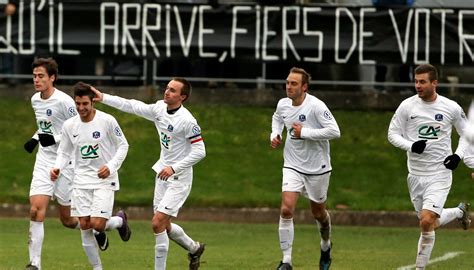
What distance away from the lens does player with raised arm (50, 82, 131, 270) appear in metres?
15.7

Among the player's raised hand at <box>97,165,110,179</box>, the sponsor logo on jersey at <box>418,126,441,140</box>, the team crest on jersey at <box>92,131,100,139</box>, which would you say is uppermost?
the sponsor logo on jersey at <box>418,126,441,140</box>

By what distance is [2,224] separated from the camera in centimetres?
2356

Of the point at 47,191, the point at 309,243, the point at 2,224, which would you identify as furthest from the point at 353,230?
the point at 47,191

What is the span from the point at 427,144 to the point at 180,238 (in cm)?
307

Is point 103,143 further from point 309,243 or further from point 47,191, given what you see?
point 309,243

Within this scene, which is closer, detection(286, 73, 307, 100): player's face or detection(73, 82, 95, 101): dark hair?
detection(73, 82, 95, 101): dark hair

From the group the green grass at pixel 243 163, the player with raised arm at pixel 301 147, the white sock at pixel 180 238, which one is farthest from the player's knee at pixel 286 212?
the green grass at pixel 243 163

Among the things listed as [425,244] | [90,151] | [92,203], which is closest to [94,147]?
[90,151]

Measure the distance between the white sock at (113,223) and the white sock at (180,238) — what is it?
65 centimetres

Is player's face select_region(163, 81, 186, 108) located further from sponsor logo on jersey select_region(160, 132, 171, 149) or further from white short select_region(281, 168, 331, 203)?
white short select_region(281, 168, 331, 203)

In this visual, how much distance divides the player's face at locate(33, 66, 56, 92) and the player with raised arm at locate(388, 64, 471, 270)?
4.14 meters

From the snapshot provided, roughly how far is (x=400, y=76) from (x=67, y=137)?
14909 mm

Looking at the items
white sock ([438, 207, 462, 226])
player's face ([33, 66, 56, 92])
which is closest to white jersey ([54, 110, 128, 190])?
player's face ([33, 66, 56, 92])

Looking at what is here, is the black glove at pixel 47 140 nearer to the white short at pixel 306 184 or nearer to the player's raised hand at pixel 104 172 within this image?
the player's raised hand at pixel 104 172
